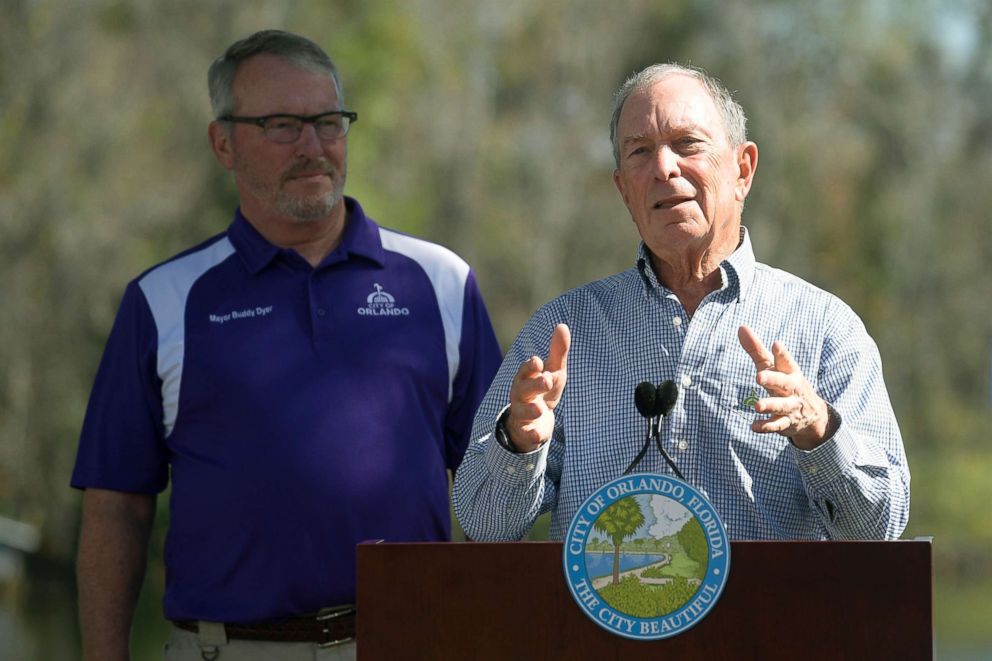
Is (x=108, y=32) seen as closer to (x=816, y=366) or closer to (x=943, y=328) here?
(x=943, y=328)

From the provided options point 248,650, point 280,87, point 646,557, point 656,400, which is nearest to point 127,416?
point 248,650

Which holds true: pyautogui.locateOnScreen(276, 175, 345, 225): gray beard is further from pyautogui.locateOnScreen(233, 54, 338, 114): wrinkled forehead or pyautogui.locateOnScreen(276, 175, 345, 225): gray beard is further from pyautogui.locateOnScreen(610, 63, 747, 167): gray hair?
pyautogui.locateOnScreen(610, 63, 747, 167): gray hair

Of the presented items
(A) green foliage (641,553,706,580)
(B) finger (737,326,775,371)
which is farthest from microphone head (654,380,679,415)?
(A) green foliage (641,553,706,580)

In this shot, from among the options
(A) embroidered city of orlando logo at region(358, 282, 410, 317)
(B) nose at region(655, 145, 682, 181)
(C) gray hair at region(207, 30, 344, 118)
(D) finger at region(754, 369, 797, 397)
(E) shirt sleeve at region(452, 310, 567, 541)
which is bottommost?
(E) shirt sleeve at region(452, 310, 567, 541)

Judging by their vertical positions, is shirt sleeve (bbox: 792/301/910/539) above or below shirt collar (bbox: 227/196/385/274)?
below

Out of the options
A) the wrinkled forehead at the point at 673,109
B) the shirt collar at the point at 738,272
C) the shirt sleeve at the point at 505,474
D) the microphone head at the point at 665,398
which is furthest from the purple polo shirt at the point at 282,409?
the microphone head at the point at 665,398

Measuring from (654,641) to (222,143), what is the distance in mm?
1800

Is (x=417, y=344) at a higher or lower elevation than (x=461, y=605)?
higher

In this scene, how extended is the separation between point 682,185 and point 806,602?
73 cm

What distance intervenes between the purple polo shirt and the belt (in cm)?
3

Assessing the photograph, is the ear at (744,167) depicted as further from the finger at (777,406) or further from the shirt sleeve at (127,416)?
the shirt sleeve at (127,416)

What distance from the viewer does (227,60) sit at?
2.99m

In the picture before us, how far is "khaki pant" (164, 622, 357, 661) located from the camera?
2641mm

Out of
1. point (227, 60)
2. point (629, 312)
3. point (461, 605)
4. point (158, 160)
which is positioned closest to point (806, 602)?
point (461, 605)
